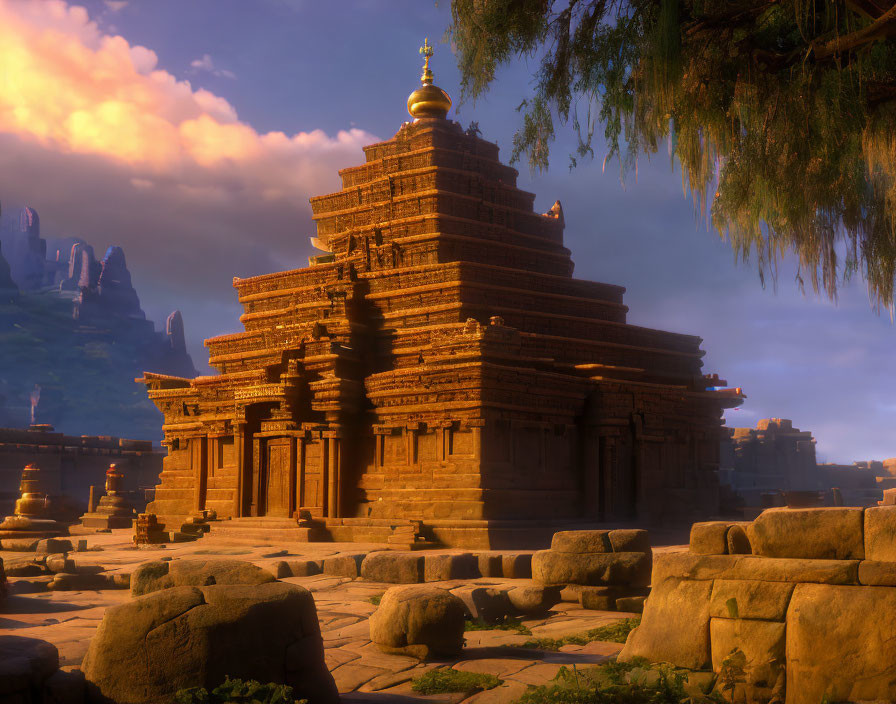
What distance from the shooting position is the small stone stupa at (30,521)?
81.4 feet

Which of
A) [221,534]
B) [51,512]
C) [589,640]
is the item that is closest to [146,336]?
[51,512]

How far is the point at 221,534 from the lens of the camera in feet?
79.6

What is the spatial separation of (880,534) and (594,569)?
5844 millimetres

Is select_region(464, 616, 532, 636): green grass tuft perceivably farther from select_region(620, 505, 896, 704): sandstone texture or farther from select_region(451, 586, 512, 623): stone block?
select_region(620, 505, 896, 704): sandstone texture

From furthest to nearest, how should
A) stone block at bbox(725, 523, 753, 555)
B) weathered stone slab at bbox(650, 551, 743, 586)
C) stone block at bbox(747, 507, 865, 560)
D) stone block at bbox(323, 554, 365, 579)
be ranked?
stone block at bbox(323, 554, 365, 579), stone block at bbox(725, 523, 753, 555), weathered stone slab at bbox(650, 551, 743, 586), stone block at bbox(747, 507, 865, 560)

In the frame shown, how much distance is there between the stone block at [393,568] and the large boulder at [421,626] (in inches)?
207

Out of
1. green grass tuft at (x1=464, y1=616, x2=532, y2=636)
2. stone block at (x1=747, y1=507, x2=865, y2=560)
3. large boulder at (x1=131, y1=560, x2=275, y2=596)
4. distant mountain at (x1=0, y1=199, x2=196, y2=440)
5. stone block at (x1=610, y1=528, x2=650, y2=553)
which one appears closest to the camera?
stone block at (x1=747, y1=507, x2=865, y2=560)

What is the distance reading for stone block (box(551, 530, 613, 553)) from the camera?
462 inches

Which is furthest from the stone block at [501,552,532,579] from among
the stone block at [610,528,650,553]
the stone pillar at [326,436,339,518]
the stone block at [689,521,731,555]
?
the stone pillar at [326,436,339,518]

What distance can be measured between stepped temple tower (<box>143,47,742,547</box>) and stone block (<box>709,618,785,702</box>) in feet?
44.8

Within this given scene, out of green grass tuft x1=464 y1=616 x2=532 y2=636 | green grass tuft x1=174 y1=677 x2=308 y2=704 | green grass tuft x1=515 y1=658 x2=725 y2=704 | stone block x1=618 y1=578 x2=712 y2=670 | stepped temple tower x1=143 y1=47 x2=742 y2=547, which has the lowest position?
green grass tuft x1=464 y1=616 x2=532 y2=636

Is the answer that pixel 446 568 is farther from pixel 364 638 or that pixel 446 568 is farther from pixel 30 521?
pixel 30 521

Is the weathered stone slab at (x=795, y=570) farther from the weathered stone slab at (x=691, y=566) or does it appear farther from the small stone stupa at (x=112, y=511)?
the small stone stupa at (x=112, y=511)

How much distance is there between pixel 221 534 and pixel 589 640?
17509 millimetres
